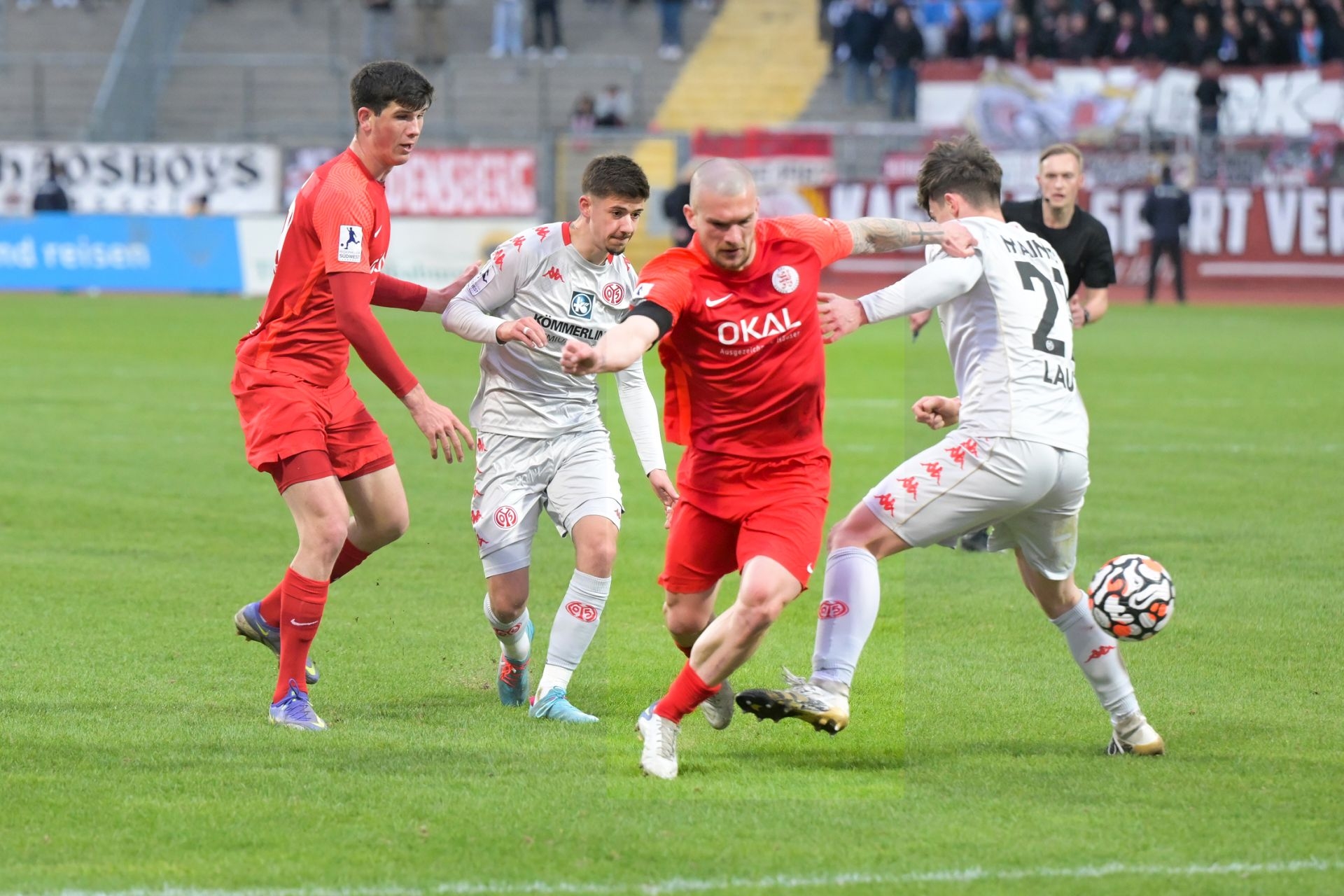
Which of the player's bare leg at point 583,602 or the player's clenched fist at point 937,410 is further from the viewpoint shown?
the player's bare leg at point 583,602

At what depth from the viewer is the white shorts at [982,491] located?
5.89 meters

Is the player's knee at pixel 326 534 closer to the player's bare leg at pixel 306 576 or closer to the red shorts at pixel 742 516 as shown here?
the player's bare leg at pixel 306 576

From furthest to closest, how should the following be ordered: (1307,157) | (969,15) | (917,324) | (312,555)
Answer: (969,15) < (1307,157) < (917,324) < (312,555)

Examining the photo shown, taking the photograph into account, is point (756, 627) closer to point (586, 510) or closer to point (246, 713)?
point (586, 510)

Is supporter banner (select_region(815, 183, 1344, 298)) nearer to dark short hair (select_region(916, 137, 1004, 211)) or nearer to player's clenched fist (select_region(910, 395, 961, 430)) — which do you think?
dark short hair (select_region(916, 137, 1004, 211))

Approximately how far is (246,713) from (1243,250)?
2762cm

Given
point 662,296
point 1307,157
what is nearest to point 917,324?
point 662,296

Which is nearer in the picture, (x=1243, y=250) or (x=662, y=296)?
(x=662, y=296)

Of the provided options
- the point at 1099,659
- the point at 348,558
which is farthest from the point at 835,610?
the point at 348,558

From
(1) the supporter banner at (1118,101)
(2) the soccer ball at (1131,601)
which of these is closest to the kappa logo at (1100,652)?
(2) the soccer ball at (1131,601)

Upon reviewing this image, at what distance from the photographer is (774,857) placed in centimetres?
489

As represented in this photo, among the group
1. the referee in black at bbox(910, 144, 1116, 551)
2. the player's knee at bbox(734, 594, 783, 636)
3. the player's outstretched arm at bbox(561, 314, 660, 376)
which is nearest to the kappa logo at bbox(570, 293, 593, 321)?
the player's outstretched arm at bbox(561, 314, 660, 376)

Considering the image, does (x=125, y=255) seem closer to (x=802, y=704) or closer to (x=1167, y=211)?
(x=1167, y=211)

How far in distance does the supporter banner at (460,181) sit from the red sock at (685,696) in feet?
90.5
